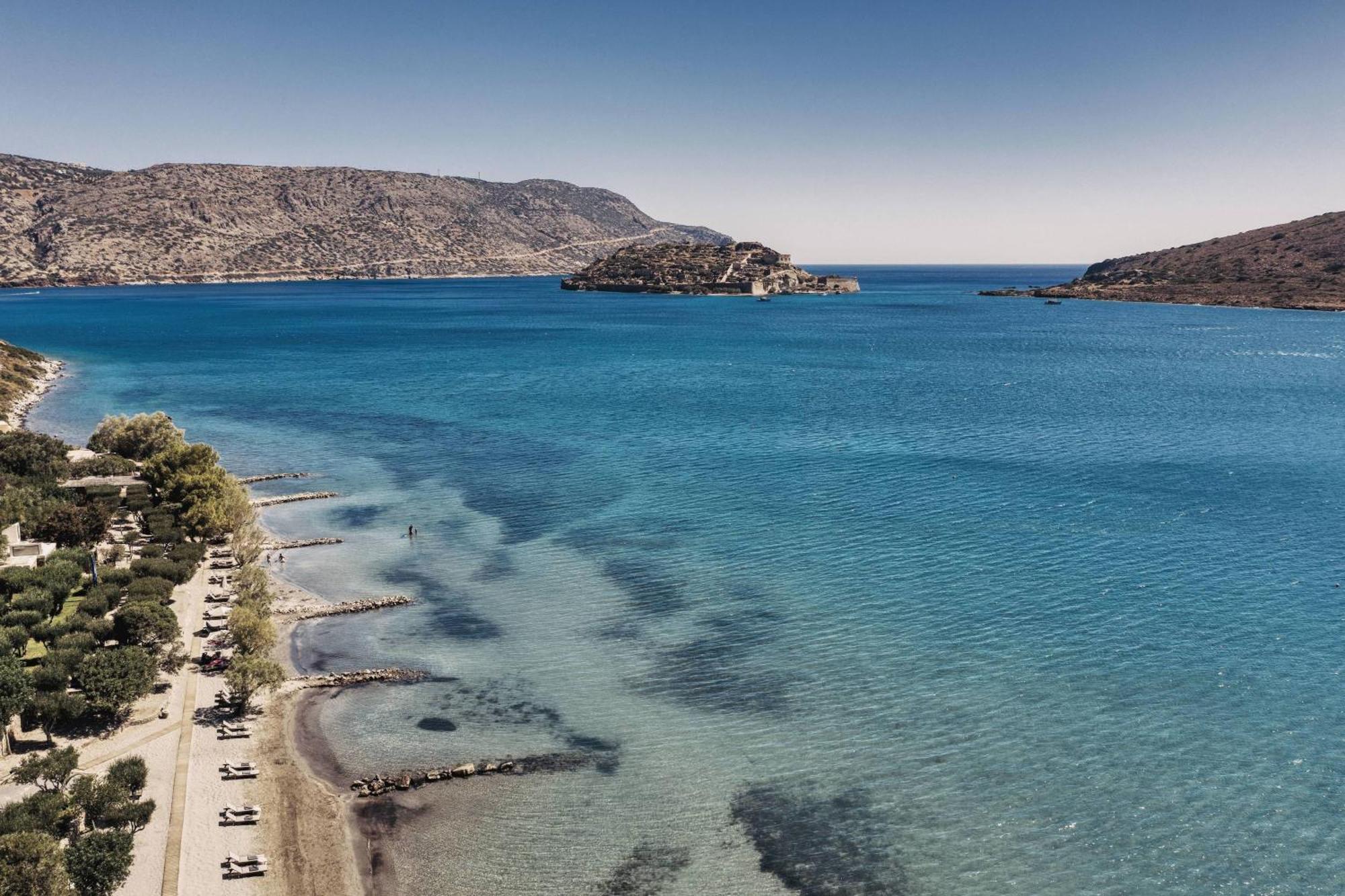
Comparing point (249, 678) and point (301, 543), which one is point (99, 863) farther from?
point (301, 543)

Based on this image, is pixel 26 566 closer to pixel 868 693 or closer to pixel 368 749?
pixel 368 749

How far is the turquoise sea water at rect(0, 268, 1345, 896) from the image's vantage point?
2519cm

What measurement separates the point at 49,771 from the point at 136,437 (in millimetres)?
49549

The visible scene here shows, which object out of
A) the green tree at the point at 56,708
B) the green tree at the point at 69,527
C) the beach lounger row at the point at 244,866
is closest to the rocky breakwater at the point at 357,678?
the green tree at the point at 56,708

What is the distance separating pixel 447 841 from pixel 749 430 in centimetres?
5897

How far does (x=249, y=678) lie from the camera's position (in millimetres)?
31500

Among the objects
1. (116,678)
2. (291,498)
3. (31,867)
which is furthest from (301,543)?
(31,867)

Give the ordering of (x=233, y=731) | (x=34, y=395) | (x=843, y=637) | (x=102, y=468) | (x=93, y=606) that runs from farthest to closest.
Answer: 1. (x=34, y=395)
2. (x=102, y=468)
3. (x=843, y=637)
4. (x=93, y=606)
5. (x=233, y=731)

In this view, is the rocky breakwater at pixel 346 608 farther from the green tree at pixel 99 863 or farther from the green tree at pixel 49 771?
the green tree at pixel 99 863

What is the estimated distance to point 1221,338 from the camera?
15738 cm

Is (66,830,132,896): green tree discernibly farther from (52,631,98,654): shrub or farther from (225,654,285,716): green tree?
(52,631,98,654): shrub

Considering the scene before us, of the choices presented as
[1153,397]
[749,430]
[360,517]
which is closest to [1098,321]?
[1153,397]

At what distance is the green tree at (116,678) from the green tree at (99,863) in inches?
319

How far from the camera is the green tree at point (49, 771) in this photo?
994 inches
